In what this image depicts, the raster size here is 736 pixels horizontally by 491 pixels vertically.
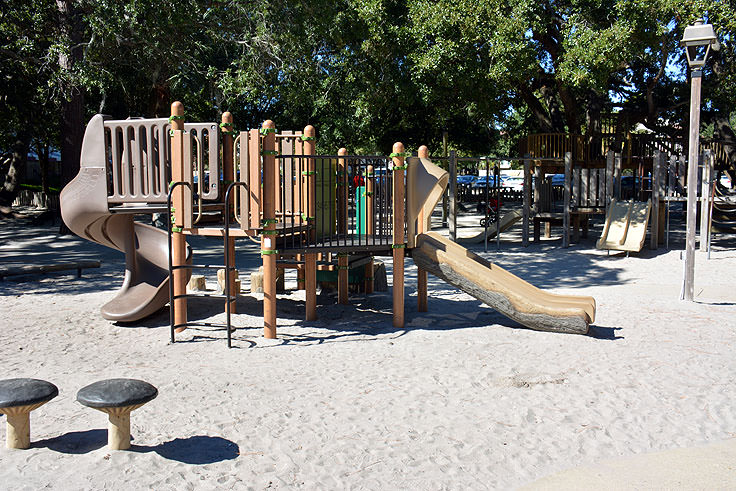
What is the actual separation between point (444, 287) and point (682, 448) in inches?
287

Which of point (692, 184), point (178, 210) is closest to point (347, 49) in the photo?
point (692, 184)

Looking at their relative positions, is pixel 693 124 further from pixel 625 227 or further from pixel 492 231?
pixel 492 231

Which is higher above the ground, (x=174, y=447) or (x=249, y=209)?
(x=249, y=209)

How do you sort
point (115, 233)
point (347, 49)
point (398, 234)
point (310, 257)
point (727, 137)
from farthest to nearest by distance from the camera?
point (727, 137) < point (347, 49) < point (115, 233) < point (310, 257) < point (398, 234)

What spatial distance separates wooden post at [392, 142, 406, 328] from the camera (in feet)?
28.7

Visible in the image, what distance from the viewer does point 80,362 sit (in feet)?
23.4

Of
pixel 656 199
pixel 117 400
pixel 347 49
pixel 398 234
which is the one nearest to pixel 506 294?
pixel 398 234

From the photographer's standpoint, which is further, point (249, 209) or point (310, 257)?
point (310, 257)

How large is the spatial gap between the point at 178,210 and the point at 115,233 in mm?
1980

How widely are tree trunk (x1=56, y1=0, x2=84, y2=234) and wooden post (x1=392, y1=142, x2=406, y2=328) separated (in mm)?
11841

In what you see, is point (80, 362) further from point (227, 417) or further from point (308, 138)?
point (308, 138)

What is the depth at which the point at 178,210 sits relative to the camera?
8281 mm

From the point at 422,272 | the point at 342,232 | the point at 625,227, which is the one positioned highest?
the point at 342,232

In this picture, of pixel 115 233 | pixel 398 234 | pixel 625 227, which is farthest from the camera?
pixel 625 227
